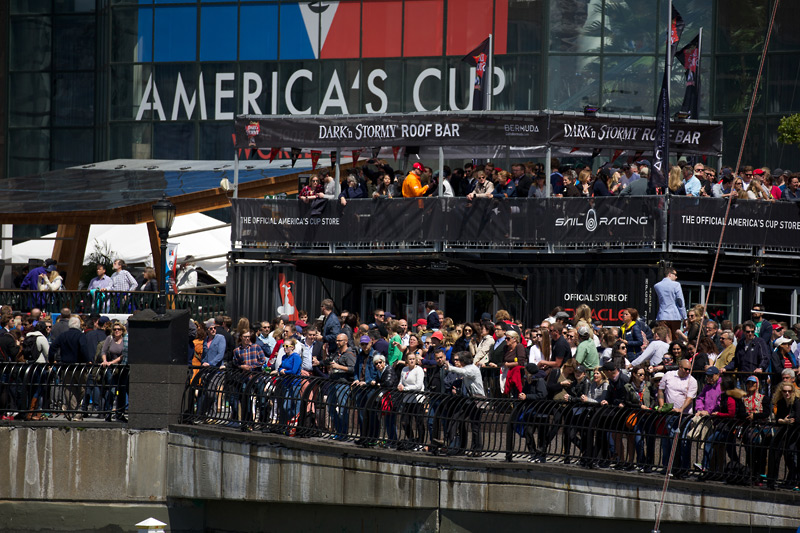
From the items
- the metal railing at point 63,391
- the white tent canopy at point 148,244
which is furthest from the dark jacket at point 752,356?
the white tent canopy at point 148,244

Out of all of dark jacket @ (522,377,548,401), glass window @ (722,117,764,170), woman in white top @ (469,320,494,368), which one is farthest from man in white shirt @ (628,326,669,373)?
glass window @ (722,117,764,170)

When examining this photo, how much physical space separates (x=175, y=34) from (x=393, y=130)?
17511 millimetres

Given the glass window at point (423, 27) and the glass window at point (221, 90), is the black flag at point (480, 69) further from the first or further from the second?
the glass window at point (221, 90)

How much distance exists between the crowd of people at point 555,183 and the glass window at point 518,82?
40.0 ft

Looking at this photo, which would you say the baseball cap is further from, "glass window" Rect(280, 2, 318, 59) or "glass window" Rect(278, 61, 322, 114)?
"glass window" Rect(280, 2, 318, 59)

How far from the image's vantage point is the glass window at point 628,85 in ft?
127

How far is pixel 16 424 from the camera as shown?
18859 mm

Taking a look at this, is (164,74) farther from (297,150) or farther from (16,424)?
(16,424)

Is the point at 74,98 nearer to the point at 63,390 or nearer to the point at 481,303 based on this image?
the point at 481,303

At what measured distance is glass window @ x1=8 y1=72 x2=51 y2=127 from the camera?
45.6 m

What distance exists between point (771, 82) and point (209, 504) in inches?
1020

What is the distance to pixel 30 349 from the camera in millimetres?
21266

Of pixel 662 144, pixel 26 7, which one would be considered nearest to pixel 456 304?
pixel 662 144

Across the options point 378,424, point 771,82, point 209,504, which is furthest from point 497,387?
point 771,82
